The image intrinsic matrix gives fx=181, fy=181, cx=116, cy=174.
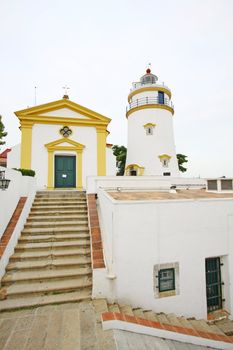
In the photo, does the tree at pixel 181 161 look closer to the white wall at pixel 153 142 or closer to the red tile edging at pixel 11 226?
the white wall at pixel 153 142

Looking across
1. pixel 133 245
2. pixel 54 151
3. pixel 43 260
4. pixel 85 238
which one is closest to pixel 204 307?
pixel 133 245

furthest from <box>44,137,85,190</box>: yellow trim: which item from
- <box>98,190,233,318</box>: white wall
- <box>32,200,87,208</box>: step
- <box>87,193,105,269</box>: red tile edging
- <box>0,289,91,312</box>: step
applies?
<box>0,289,91,312</box>: step

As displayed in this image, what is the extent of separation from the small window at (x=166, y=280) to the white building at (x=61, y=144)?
26.0 feet

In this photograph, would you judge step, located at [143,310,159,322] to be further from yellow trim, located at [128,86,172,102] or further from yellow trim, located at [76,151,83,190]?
yellow trim, located at [128,86,172,102]

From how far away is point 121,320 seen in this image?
3.31 metres

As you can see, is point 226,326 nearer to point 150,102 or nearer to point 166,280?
point 166,280

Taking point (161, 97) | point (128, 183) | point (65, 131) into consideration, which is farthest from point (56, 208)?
point (161, 97)

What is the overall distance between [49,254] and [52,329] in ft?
6.94

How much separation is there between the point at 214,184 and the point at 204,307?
18.4 ft

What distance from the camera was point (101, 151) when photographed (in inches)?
480

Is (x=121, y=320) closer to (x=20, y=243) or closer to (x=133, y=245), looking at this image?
(x=133, y=245)

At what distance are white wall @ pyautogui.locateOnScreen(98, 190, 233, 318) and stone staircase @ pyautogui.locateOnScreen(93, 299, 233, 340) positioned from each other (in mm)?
193

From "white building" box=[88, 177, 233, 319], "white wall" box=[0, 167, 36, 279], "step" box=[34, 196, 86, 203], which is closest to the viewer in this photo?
"white building" box=[88, 177, 233, 319]

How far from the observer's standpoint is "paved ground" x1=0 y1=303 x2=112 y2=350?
117 inches
